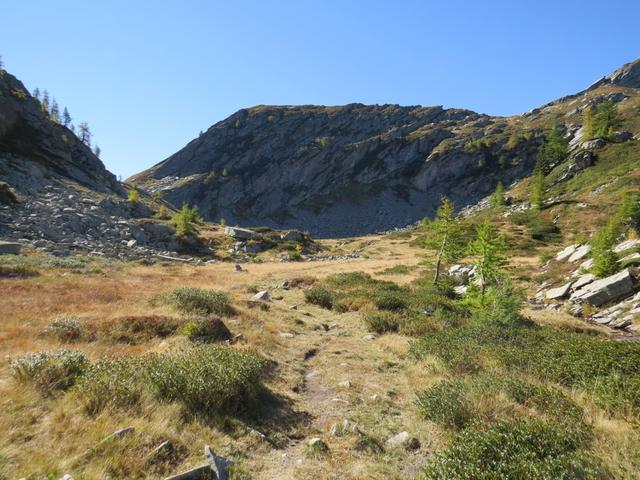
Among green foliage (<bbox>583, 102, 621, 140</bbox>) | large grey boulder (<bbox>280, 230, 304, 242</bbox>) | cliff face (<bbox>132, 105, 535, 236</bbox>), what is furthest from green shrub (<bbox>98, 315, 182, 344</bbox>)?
green foliage (<bbox>583, 102, 621, 140</bbox>)

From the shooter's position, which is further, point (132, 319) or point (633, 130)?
point (633, 130)

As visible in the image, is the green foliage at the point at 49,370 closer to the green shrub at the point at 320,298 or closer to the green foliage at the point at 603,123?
the green shrub at the point at 320,298

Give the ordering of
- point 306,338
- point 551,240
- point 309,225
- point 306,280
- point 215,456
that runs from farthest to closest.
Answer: point 309,225
point 551,240
point 306,280
point 306,338
point 215,456

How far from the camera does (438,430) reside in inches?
268

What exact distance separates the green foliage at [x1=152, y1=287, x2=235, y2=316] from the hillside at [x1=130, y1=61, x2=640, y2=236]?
102 metres

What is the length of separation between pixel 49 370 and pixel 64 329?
13.5 ft

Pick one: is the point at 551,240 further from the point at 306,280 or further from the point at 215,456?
the point at 215,456

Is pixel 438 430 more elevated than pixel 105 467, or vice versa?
pixel 105 467

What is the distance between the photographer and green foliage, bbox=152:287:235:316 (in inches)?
599

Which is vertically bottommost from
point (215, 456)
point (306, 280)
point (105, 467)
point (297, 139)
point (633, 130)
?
point (306, 280)

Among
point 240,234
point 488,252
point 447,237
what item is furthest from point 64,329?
point 240,234

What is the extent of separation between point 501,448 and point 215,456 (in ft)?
14.1

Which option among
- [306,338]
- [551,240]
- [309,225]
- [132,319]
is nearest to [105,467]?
[132,319]

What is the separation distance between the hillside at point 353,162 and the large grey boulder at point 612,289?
96.7m
